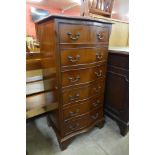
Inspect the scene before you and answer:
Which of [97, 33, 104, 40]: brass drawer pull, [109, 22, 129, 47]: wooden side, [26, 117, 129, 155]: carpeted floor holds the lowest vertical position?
[26, 117, 129, 155]: carpeted floor

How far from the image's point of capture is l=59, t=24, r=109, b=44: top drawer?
3.00ft

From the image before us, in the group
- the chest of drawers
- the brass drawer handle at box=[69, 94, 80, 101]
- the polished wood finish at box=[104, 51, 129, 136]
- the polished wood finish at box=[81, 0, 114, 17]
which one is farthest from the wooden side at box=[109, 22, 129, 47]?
the brass drawer handle at box=[69, 94, 80, 101]

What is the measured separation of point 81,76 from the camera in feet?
3.67

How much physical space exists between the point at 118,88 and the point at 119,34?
33.1 inches

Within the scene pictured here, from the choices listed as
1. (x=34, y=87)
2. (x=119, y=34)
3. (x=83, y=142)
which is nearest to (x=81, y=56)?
(x=34, y=87)

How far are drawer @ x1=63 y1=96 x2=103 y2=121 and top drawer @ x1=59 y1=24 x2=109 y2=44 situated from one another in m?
0.56

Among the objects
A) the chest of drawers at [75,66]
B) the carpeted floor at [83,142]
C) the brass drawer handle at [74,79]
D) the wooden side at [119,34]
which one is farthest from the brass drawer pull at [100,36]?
the carpeted floor at [83,142]

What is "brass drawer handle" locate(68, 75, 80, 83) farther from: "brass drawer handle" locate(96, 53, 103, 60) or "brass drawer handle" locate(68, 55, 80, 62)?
"brass drawer handle" locate(96, 53, 103, 60)

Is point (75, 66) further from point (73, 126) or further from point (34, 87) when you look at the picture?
point (34, 87)

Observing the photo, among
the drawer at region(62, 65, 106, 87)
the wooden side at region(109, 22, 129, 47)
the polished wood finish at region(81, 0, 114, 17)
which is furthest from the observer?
the wooden side at region(109, 22, 129, 47)

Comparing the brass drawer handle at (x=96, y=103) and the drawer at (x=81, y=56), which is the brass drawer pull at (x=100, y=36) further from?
the brass drawer handle at (x=96, y=103)

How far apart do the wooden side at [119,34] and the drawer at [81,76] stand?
0.68 metres
